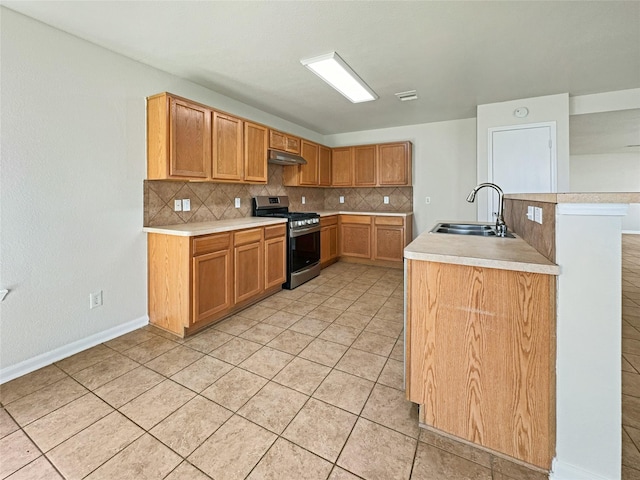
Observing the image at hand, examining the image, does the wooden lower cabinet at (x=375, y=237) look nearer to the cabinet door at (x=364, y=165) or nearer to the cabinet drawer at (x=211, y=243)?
the cabinet door at (x=364, y=165)

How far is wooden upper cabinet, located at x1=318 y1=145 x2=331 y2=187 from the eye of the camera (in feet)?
16.7

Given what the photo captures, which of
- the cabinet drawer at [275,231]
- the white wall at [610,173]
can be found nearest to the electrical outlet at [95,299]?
the cabinet drawer at [275,231]

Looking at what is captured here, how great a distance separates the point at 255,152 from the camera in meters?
3.49

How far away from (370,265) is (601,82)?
11.7 feet

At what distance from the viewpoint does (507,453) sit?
51.8 inches

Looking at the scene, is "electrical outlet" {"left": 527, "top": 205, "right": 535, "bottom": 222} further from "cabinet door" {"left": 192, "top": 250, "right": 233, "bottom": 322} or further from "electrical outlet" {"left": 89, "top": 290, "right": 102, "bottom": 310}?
"electrical outlet" {"left": 89, "top": 290, "right": 102, "bottom": 310}

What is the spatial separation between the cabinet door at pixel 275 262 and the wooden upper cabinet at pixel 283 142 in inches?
49.2

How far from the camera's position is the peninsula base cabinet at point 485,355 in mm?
1241

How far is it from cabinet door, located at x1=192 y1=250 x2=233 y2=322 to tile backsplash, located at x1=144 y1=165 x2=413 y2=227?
2.25 ft

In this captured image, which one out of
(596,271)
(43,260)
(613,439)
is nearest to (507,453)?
(613,439)

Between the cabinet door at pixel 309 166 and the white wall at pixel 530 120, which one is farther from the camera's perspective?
the cabinet door at pixel 309 166

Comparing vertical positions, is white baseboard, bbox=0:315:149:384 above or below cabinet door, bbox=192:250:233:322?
below

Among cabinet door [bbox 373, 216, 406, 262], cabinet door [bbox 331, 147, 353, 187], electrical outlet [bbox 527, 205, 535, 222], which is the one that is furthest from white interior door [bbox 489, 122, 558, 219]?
electrical outlet [bbox 527, 205, 535, 222]

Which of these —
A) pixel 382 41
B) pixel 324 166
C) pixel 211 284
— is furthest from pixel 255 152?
pixel 324 166
